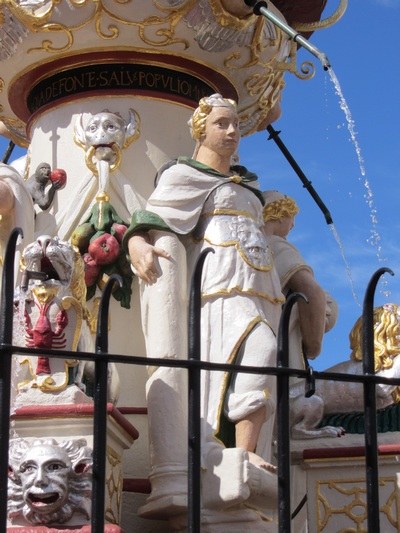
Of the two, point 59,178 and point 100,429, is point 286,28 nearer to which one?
point 59,178

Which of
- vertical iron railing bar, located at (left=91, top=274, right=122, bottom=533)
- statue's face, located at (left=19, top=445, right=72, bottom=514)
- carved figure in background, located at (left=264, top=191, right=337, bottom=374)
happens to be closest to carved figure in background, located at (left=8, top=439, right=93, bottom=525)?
statue's face, located at (left=19, top=445, right=72, bottom=514)

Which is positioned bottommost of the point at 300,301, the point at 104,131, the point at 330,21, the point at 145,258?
the point at 300,301

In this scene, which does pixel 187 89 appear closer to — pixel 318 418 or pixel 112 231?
pixel 112 231

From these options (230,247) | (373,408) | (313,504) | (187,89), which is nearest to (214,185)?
(230,247)

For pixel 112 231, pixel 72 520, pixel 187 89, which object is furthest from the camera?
pixel 187 89

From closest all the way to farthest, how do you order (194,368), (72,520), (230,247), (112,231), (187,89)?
(194,368) → (72,520) → (230,247) → (112,231) → (187,89)

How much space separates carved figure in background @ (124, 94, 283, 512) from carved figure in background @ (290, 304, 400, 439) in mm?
594

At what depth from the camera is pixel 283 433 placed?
4.45 meters

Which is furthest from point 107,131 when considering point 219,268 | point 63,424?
point 63,424

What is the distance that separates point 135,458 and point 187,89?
6.75 ft

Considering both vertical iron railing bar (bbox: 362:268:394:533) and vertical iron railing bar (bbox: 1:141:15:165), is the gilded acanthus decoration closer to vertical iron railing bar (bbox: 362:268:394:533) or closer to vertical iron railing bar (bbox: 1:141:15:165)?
vertical iron railing bar (bbox: 1:141:15:165)

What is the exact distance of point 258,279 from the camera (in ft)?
21.9

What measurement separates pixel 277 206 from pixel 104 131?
96 cm

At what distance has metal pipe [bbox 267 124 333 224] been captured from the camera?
8328mm
